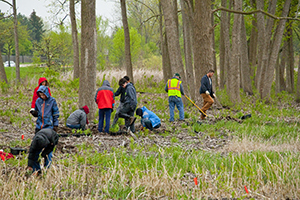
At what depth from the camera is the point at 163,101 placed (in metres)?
14.8

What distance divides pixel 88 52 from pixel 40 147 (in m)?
5.32

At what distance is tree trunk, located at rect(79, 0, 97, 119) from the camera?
9359mm

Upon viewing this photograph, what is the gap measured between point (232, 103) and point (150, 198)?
10557mm

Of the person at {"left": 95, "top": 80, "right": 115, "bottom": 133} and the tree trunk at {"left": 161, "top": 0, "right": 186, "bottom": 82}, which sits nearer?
the person at {"left": 95, "top": 80, "right": 115, "bottom": 133}

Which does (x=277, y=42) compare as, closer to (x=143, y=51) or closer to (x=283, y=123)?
(x=283, y=123)

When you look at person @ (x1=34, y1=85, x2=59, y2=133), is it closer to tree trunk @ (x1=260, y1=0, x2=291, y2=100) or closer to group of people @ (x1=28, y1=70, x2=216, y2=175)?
group of people @ (x1=28, y1=70, x2=216, y2=175)

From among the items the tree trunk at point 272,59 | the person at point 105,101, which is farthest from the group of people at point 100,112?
the tree trunk at point 272,59

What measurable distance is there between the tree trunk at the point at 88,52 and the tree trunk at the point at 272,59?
356 inches

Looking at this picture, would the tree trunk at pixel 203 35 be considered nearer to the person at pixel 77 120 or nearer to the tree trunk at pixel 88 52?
the tree trunk at pixel 88 52

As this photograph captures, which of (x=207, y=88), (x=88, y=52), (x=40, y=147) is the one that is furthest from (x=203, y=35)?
(x=40, y=147)

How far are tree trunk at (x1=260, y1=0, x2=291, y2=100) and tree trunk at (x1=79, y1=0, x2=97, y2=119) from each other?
9.03 meters

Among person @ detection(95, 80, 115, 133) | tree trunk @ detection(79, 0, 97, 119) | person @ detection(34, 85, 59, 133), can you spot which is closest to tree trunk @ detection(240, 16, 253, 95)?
tree trunk @ detection(79, 0, 97, 119)

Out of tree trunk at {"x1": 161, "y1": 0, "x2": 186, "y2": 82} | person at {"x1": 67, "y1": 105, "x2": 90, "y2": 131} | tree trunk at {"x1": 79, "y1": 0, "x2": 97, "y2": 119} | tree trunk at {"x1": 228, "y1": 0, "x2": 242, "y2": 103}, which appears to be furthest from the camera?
tree trunk at {"x1": 228, "y1": 0, "x2": 242, "y2": 103}

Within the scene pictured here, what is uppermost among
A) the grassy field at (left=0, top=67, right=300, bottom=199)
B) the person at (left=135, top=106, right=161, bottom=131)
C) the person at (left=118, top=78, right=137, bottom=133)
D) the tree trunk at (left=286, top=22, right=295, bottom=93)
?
the tree trunk at (left=286, top=22, right=295, bottom=93)
